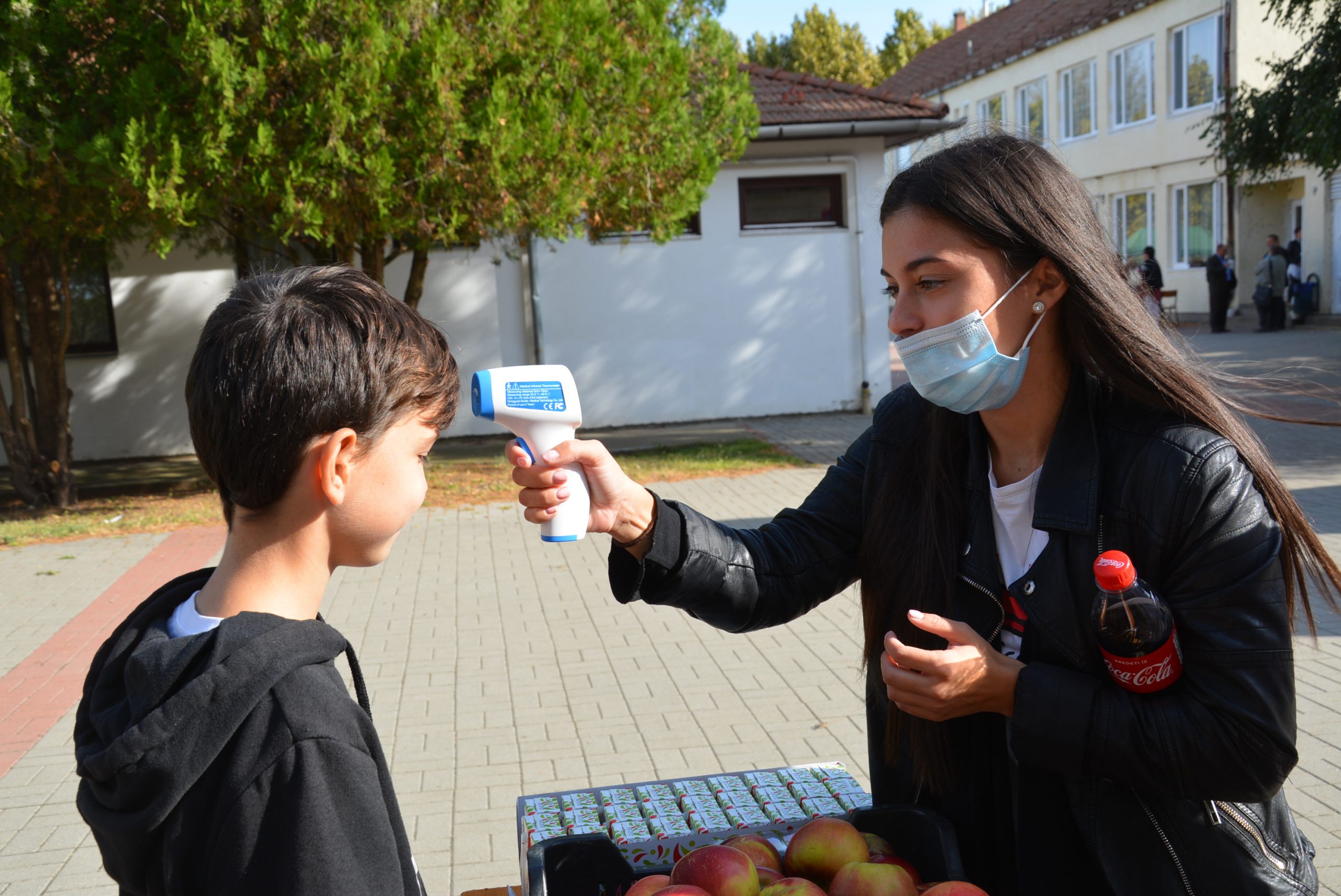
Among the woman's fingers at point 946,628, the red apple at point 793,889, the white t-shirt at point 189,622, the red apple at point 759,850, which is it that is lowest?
the red apple at point 759,850

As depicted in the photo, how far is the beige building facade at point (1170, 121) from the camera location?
26984 mm

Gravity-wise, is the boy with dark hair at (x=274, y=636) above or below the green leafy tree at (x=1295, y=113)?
below

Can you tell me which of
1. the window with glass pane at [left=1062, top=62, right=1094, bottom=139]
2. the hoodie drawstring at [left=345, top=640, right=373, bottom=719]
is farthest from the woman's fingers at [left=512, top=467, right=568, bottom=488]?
the window with glass pane at [left=1062, top=62, right=1094, bottom=139]

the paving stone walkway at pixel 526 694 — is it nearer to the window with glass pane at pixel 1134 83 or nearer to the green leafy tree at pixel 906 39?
the window with glass pane at pixel 1134 83

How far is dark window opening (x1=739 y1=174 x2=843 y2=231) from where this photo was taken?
51.8 feet

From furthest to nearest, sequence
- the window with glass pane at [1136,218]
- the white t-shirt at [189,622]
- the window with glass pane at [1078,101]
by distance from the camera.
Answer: the window with glass pane at [1078,101]
the window with glass pane at [1136,218]
the white t-shirt at [189,622]

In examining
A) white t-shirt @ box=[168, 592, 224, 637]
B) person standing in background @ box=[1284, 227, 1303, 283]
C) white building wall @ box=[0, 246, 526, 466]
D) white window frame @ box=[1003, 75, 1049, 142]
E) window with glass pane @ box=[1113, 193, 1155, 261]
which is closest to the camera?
white t-shirt @ box=[168, 592, 224, 637]

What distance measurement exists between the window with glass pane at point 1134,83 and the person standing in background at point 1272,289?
Answer: 721 cm

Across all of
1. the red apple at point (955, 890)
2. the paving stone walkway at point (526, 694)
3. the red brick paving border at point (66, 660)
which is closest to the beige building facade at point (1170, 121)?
the paving stone walkway at point (526, 694)

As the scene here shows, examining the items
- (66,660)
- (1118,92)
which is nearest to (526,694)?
(66,660)

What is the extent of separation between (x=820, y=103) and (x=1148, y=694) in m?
15.2

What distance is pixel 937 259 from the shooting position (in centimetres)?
211

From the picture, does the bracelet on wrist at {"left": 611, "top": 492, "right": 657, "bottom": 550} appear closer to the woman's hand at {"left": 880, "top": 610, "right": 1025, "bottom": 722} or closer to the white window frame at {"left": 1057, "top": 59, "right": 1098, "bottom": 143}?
the woman's hand at {"left": 880, "top": 610, "right": 1025, "bottom": 722}

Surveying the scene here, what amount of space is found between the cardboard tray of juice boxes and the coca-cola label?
0.39 m
